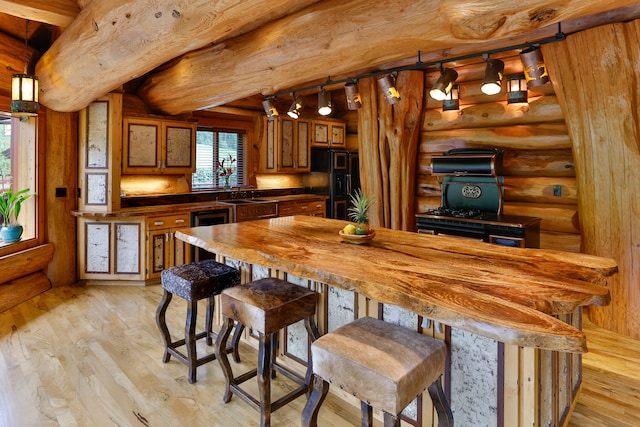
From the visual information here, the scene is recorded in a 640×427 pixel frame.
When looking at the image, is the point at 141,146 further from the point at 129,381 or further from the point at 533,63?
the point at 533,63

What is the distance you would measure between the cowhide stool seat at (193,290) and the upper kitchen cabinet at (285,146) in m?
3.69

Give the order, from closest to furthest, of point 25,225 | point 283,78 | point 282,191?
point 283,78 < point 25,225 < point 282,191

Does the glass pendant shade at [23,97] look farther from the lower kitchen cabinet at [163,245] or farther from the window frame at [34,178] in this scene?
the lower kitchen cabinet at [163,245]

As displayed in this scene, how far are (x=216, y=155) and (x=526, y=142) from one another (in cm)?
465

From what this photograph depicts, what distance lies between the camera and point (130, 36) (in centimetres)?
284

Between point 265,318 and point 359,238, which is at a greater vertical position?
point 359,238

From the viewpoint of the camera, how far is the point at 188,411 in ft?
7.82

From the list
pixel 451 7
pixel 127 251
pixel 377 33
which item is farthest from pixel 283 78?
pixel 127 251

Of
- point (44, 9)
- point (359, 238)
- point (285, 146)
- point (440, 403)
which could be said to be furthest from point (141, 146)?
point (440, 403)

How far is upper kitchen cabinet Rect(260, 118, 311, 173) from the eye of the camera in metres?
6.50

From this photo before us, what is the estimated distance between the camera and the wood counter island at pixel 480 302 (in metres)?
1.43

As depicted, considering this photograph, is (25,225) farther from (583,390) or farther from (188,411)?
(583,390)

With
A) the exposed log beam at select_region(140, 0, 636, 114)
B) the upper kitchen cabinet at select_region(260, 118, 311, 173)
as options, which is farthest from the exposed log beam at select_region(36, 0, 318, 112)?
the upper kitchen cabinet at select_region(260, 118, 311, 173)

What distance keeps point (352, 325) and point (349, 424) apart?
79cm
